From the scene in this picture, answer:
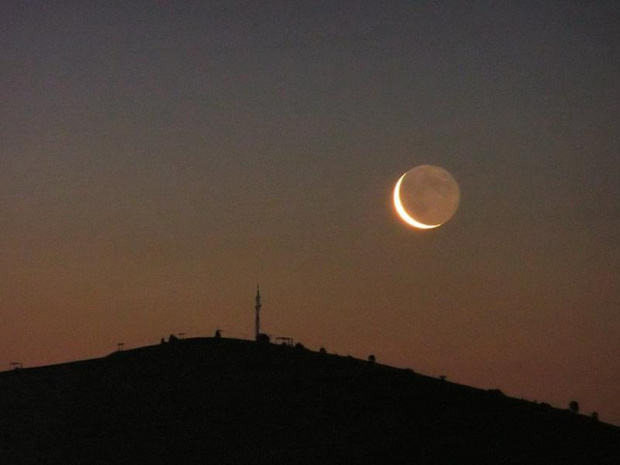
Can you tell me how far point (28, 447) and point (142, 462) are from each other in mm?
10014

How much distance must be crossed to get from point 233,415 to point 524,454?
59.9 ft

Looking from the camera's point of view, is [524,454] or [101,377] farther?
[101,377]

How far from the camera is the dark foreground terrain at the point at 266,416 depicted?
67688mm

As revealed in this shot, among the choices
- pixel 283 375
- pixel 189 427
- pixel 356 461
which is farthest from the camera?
pixel 283 375

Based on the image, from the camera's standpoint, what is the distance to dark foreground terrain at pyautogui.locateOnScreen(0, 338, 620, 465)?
6769cm

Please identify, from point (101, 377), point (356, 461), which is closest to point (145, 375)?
point (101, 377)

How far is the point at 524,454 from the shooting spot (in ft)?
224

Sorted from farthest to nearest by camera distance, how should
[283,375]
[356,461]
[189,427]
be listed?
[283,375] → [189,427] → [356,461]

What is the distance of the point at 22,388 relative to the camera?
85000mm

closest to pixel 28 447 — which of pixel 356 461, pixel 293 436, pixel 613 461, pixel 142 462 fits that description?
pixel 142 462

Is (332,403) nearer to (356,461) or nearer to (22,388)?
(356,461)

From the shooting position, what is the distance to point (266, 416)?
72500 mm

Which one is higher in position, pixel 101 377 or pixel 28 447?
pixel 101 377

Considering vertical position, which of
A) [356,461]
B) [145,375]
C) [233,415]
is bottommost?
[356,461]
